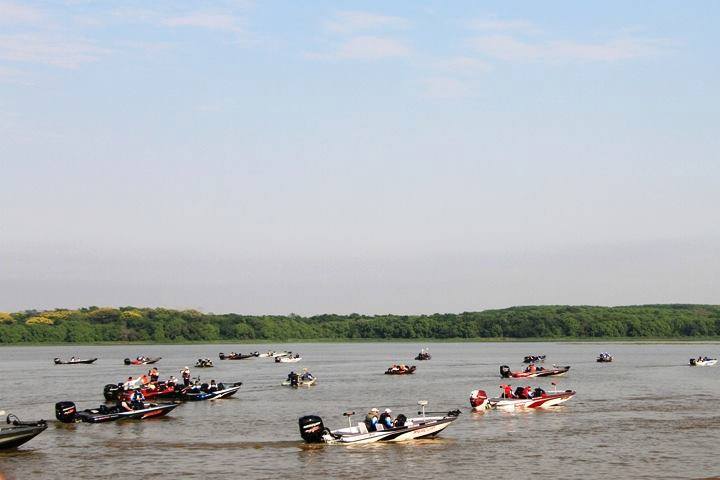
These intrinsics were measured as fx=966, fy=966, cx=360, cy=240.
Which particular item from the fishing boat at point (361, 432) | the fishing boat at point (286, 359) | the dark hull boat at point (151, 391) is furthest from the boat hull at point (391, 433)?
the fishing boat at point (286, 359)

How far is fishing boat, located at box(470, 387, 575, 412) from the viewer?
61156mm

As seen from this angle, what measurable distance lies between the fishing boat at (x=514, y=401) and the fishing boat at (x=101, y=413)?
19.6 meters

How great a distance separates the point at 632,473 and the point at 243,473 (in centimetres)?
1546

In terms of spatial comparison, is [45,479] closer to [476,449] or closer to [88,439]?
[88,439]

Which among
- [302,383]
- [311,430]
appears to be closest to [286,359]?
[302,383]

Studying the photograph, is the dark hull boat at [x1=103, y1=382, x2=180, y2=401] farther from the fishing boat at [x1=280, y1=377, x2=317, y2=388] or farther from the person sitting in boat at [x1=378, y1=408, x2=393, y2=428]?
the person sitting in boat at [x1=378, y1=408, x2=393, y2=428]

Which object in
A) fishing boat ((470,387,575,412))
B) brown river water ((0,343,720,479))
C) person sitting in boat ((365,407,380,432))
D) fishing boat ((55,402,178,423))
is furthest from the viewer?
fishing boat ((470,387,575,412))

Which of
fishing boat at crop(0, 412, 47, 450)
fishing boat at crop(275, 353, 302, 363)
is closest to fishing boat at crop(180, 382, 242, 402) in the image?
fishing boat at crop(0, 412, 47, 450)

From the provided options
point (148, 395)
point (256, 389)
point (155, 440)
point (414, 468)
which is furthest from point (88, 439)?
point (256, 389)

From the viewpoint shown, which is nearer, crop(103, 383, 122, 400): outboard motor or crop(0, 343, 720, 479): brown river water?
crop(0, 343, 720, 479): brown river water

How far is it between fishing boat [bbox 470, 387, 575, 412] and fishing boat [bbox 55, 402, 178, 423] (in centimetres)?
1959

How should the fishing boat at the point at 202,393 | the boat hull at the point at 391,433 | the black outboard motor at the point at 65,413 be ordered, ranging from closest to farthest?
the boat hull at the point at 391,433 < the black outboard motor at the point at 65,413 < the fishing boat at the point at 202,393

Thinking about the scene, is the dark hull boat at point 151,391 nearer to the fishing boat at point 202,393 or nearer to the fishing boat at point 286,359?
the fishing boat at point 202,393

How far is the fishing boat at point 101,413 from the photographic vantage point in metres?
55.4
